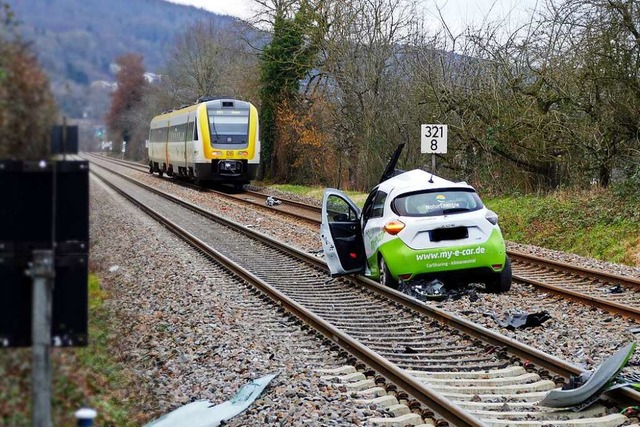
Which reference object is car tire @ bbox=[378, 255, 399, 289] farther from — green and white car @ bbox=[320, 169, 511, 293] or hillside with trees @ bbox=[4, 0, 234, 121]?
hillside with trees @ bbox=[4, 0, 234, 121]

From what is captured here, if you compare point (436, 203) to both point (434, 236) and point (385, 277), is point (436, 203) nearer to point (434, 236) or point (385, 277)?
point (434, 236)

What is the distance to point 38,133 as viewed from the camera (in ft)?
14.3

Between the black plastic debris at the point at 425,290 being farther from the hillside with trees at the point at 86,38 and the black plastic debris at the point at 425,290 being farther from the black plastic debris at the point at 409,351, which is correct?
the hillside with trees at the point at 86,38

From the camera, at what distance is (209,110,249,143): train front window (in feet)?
116

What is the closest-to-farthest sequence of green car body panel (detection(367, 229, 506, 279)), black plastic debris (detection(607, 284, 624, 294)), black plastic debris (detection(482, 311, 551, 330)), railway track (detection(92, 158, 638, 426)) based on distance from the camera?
railway track (detection(92, 158, 638, 426)), black plastic debris (detection(482, 311, 551, 330)), green car body panel (detection(367, 229, 506, 279)), black plastic debris (detection(607, 284, 624, 294))

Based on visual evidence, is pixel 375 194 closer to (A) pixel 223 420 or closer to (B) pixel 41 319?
(A) pixel 223 420

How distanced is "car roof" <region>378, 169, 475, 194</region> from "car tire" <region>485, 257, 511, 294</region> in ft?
4.06

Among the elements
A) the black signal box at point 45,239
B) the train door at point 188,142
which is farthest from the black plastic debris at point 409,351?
the train door at point 188,142

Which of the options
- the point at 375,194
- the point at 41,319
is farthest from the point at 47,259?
the point at 375,194

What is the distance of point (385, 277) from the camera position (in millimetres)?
12656

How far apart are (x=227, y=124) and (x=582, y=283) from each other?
77.5ft

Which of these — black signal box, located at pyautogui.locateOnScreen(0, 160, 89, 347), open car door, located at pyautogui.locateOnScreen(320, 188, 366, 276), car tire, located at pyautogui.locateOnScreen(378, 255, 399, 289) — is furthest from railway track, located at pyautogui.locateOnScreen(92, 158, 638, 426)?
black signal box, located at pyautogui.locateOnScreen(0, 160, 89, 347)

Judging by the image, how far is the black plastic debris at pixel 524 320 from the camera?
999 centimetres

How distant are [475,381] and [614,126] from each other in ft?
53.0
